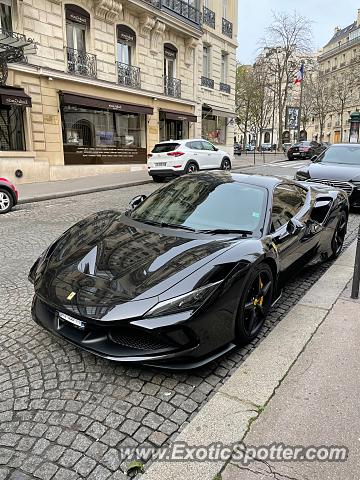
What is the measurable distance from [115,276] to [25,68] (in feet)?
46.8

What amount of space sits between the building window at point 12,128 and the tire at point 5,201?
5.97m

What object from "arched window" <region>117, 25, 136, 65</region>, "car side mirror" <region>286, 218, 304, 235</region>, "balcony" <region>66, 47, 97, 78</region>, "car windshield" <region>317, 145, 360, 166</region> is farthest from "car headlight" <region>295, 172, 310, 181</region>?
"arched window" <region>117, 25, 136, 65</region>

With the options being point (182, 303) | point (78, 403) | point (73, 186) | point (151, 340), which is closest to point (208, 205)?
point (182, 303)

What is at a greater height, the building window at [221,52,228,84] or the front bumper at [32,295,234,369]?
the building window at [221,52,228,84]

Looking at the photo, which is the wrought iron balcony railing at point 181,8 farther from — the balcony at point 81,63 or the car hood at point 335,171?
the car hood at point 335,171

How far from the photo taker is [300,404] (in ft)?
7.89

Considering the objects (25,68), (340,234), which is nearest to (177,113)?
(25,68)

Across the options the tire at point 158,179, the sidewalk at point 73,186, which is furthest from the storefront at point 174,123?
the tire at point 158,179

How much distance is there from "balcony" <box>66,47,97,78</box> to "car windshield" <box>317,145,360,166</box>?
1117 centimetres

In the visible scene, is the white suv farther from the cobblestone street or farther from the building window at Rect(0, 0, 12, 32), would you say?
the cobblestone street

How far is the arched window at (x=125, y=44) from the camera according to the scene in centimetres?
1848

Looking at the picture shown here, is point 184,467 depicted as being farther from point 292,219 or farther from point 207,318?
point 292,219

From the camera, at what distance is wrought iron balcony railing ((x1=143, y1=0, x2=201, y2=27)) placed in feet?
65.2

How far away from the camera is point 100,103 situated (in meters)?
17.0
